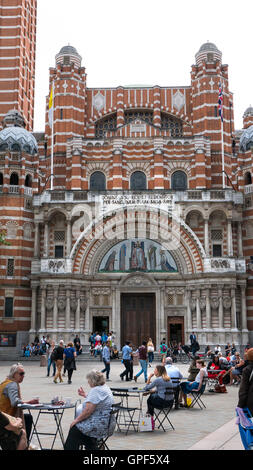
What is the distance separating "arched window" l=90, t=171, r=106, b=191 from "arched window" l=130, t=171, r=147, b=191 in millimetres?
2439

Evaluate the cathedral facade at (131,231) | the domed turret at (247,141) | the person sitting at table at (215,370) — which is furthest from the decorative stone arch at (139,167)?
the person sitting at table at (215,370)

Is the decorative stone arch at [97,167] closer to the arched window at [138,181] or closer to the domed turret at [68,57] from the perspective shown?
the arched window at [138,181]

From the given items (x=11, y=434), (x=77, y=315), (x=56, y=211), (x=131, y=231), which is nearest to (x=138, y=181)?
(x=131, y=231)

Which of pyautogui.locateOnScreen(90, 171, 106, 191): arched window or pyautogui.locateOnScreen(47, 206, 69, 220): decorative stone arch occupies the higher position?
pyautogui.locateOnScreen(90, 171, 106, 191): arched window

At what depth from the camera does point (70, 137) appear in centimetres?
4303

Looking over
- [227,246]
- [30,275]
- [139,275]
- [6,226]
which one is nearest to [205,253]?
[227,246]

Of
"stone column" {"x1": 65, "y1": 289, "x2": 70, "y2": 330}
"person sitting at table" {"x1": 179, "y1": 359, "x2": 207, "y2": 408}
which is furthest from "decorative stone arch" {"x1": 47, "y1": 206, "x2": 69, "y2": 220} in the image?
"person sitting at table" {"x1": 179, "y1": 359, "x2": 207, "y2": 408}

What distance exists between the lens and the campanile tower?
160 ft

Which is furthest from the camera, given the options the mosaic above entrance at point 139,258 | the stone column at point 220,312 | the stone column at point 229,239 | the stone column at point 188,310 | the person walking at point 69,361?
the mosaic above entrance at point 139,258

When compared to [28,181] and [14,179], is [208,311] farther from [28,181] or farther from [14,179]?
[14,179]

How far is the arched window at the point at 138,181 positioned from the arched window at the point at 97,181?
2439mm

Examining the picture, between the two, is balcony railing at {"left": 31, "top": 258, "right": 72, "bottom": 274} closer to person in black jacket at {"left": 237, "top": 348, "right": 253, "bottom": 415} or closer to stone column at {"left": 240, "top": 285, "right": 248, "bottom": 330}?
stone column at {"left": 240, "top": 285, "right": 248, "bottom": 330}

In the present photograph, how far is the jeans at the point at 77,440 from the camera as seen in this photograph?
7199mm

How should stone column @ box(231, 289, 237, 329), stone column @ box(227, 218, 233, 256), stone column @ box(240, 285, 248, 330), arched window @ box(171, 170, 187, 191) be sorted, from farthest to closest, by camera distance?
arched window @ box(171, 170, 187, 191)
stone column @ box(227, 218, 233, 256)
stone column @ box(240, 285, 248, 330)
stone column @ box(231, 289, 237, 329)
